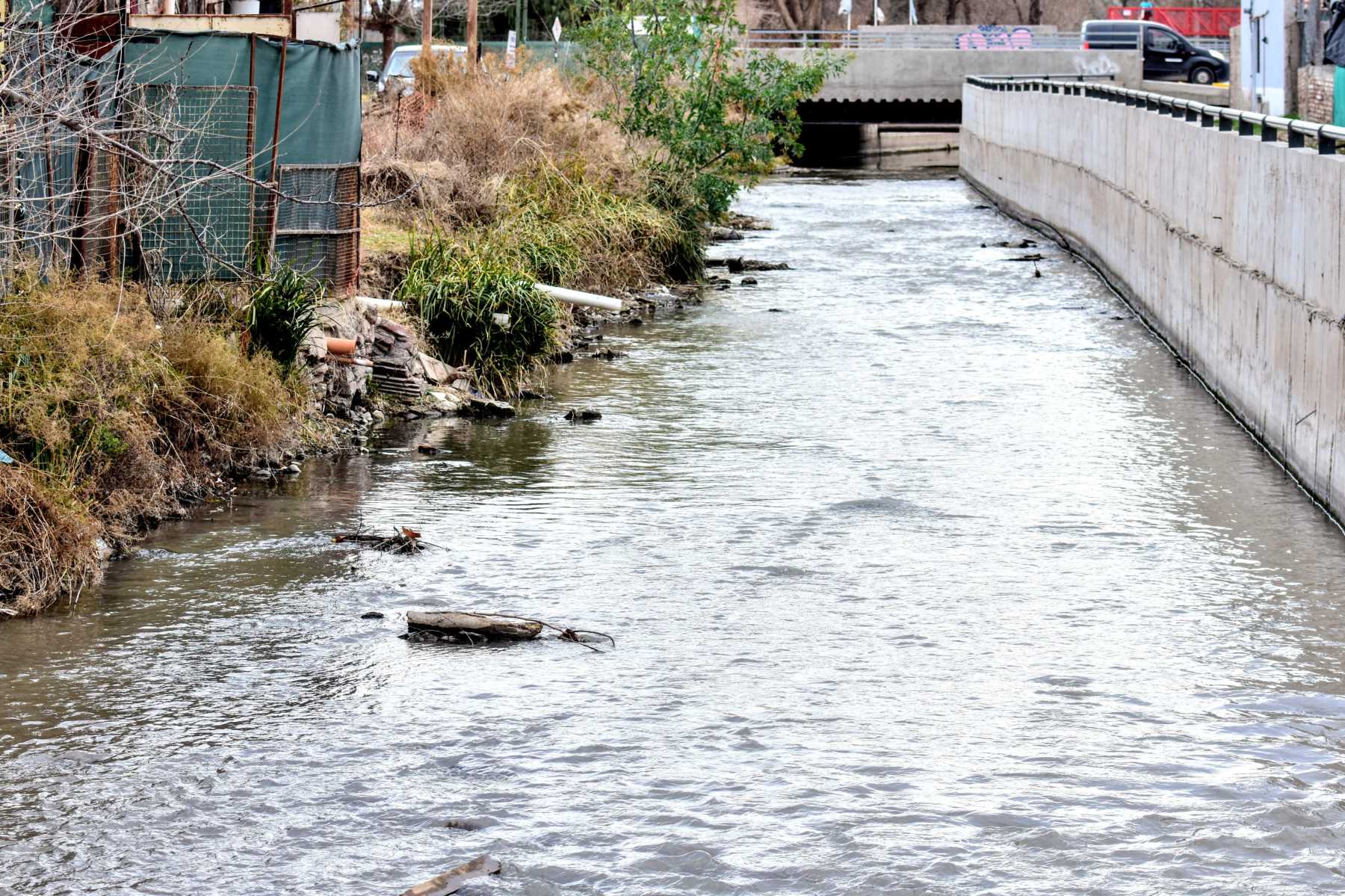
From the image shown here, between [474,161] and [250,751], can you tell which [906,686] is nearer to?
[250,751]

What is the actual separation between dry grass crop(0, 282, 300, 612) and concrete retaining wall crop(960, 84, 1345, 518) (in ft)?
21.7

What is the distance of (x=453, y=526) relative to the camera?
1044 centimetres

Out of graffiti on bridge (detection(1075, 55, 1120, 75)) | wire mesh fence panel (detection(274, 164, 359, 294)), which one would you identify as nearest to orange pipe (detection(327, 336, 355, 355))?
wire mesh fence panel (detection(274, 164, 359, 294))

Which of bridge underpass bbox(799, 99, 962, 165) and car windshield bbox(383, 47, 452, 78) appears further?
bridge underpass bbox(799, 99, 962, 165)

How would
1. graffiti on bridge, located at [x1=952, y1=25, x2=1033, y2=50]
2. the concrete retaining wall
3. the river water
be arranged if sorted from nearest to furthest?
the river water, the concrete retaining wall, graffiti on bridge, located at [x1=952, y1=25, x2=1033, y2=50]

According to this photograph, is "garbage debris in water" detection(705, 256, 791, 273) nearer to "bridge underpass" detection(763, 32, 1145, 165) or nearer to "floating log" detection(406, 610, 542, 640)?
"floating log" detection(406, 610, 542, 640)

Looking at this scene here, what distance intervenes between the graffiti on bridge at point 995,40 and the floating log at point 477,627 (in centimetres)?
5219

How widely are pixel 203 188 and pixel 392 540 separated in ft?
12.9

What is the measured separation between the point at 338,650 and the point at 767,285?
15.4 metres

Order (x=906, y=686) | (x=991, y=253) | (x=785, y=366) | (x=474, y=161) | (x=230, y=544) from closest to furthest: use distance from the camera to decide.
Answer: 1. (x=906, y=686)
2. (x=230, y=544)
3. (x=785, y=366)
4. (x=474, y=161)
5. (x=991, y=253)

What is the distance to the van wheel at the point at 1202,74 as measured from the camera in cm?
5828

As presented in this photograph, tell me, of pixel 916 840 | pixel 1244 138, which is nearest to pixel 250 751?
pixel 916 840

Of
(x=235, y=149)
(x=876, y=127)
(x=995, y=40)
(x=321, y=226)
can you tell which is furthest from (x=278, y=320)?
(x=995, y=40)

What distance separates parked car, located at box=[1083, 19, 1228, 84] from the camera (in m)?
57.8
